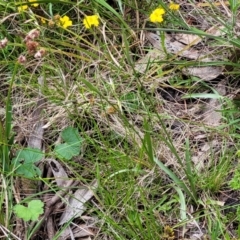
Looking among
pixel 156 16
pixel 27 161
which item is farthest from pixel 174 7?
pixel 27 161

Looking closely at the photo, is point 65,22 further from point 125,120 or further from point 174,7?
point 125,120

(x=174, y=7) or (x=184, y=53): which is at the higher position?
(x=174, y=7)

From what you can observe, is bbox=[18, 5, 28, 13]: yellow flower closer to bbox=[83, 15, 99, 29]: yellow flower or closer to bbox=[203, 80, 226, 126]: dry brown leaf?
bbox=[83, 15, 99, 29]: yellow flower

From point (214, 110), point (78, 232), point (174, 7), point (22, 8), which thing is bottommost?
point (78, 232)

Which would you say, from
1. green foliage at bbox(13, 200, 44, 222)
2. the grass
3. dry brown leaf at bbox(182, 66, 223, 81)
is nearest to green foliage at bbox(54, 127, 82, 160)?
the grass

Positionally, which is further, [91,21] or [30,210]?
[91,21]

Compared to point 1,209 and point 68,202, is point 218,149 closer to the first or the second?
point 68,202

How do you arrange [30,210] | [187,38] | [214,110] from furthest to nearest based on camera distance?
[187,38], [214,110], [30,210]
